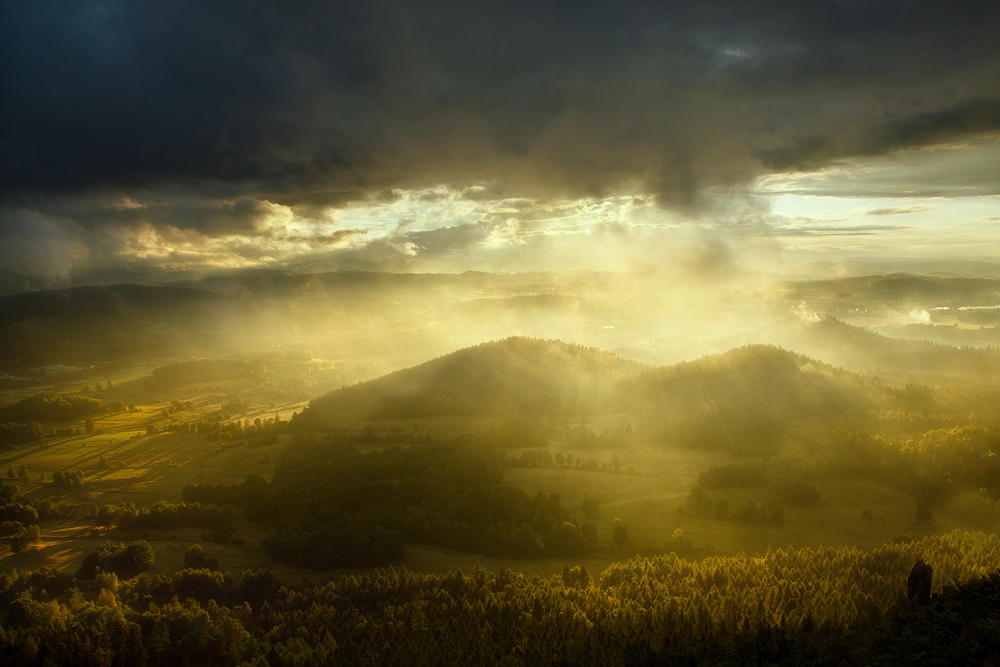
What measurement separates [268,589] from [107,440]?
89.3 m

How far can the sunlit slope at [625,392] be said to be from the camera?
114125 millimetres

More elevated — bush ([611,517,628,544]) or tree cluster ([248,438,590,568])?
tree cluster ([248,438,590,568])

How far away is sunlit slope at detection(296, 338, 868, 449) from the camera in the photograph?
114m

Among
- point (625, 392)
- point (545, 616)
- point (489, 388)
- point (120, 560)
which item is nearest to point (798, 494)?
point (545, 616)

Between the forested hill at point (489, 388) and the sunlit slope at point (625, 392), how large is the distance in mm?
280

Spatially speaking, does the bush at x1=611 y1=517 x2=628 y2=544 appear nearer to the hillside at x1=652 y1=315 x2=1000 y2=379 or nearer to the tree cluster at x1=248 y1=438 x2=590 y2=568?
the tree cluster at x1=248 y1=438 x2=590 y2=568

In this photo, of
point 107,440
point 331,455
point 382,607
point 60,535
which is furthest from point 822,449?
point 107,440

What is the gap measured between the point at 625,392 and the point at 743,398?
2901 cm

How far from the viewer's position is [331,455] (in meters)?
97.3

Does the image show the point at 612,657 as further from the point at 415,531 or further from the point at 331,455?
the point at 331,455

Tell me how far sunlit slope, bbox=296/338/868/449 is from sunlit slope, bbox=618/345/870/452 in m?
0.23

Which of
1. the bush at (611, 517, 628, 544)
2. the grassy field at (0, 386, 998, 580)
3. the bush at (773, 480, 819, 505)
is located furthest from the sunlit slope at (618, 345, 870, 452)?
the bush at (611, 517, 628, 544)

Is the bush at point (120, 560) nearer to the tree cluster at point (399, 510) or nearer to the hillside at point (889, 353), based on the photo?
the tree cluster at point (399, 510)

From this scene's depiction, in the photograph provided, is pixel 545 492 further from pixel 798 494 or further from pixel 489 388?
pixel 489 388
